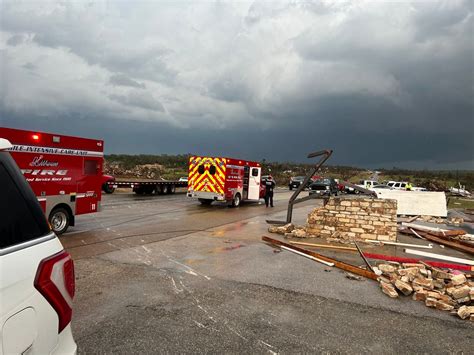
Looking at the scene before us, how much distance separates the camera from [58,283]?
2.05 metres

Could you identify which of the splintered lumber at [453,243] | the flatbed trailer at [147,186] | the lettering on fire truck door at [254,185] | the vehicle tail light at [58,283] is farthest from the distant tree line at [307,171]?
the vehicle tail light at [58,283]

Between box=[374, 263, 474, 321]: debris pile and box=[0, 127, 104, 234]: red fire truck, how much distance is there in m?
8.37

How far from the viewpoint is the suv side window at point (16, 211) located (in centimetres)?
187

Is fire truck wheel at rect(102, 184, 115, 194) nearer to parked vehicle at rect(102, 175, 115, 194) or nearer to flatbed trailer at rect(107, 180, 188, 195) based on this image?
parked vehicle at rect(102, 175, 115, 194)

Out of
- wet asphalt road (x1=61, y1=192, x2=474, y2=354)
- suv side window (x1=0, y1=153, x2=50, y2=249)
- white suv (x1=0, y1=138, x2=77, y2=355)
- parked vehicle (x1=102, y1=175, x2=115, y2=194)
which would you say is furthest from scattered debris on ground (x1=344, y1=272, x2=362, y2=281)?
parked vehicle (x1=102, y1=175, x2=115, y2=194)

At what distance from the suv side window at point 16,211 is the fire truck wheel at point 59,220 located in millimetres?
9055

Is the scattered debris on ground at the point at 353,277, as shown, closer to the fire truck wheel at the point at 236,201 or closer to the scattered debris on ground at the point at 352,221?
the scattered debris on ground at the point at 352,221

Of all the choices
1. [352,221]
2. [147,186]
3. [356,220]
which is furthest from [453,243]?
[147,186]

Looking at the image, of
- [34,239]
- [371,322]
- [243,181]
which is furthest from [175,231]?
[243,181]

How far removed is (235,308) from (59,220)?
746cm

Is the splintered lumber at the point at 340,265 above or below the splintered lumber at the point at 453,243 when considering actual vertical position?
above

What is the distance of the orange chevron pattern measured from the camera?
2002 cm

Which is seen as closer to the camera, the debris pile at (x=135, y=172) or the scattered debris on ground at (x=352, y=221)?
the scattered debris on ground at (x=352, y=221)

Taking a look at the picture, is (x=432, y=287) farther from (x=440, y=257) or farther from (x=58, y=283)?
(x=58, y=283)
